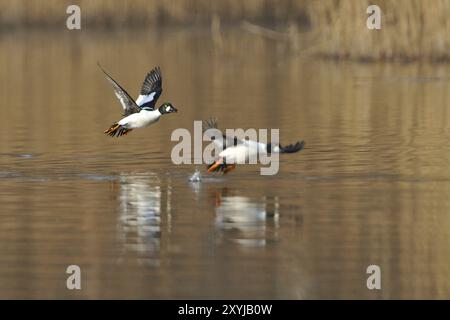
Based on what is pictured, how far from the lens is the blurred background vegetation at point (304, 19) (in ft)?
103

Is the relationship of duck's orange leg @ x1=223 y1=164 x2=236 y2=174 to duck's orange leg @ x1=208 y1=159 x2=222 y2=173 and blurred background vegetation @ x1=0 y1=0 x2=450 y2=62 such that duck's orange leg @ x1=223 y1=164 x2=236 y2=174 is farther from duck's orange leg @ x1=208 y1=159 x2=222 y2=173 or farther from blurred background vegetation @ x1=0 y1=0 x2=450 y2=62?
blurred background vegetation @ x1=0 y1=0 x2=450 y2=62

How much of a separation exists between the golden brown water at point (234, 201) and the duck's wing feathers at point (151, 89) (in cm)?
70

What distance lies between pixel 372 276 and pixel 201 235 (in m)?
2.20

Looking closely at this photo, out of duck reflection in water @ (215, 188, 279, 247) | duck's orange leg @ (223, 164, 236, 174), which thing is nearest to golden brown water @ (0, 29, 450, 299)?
duck reflection in water @ (215, 188, 279, 247)

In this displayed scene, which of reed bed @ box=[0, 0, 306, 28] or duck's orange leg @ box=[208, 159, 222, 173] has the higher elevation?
reed bed @ box=[0, 0, 306, 28]

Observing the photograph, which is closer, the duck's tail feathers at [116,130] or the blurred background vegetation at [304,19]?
the duck's tail feathers at [116,130]

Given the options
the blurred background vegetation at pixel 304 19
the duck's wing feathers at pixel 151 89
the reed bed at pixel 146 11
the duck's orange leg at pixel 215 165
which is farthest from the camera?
the reed bed at pixel 146 11

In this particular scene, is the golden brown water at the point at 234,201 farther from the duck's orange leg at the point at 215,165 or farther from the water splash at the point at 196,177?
the duck's orange leg at the point at 215,165

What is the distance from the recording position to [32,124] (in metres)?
23.1

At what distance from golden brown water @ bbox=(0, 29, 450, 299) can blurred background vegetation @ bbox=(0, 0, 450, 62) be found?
2.38 m

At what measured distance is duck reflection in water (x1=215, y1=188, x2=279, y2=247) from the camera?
12.9 metres

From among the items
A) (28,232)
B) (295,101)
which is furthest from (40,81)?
(28,232)

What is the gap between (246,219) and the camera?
13836mm

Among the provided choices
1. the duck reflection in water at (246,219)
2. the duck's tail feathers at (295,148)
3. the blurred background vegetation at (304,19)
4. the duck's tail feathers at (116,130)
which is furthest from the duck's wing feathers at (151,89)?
the blurred background vegetation at (304,19)
